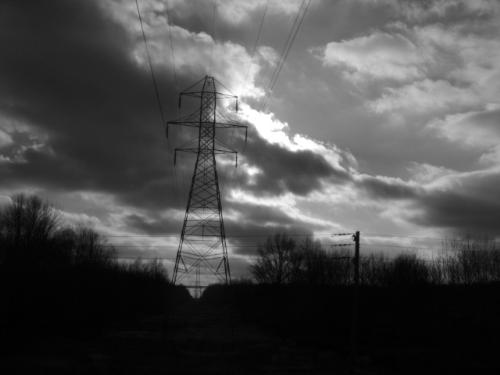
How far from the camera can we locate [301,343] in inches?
1171

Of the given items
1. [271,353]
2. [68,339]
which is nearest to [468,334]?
[271,353]

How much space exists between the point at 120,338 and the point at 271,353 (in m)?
8.88

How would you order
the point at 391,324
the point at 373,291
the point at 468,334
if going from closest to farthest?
the point at 468,334 → the point at 391,324 → the point at 373,291

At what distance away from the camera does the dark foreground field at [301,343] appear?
61.1 ft

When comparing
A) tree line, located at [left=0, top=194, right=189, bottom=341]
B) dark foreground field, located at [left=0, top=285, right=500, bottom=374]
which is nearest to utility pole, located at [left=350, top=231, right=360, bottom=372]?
dark foreground field, located at [left=0, top=285, right=500, bottom=374]

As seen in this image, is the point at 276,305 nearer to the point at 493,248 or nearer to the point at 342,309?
the point at 342,309

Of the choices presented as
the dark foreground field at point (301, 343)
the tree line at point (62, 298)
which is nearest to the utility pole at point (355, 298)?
the dark foreground field at point (301, 343)

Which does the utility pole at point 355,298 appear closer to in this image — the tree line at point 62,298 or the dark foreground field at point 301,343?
the dark foreground field at point 301,343

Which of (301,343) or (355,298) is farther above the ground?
(355,298)

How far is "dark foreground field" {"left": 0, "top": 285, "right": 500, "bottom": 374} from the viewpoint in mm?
18609

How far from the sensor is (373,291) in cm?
5766

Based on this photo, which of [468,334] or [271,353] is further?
[468,334]

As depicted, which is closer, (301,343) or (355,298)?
(355,298)

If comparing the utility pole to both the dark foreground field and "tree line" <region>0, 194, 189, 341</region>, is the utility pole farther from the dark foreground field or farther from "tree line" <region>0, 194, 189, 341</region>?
"tree line" <region>0, 194, 189, 341</region>
